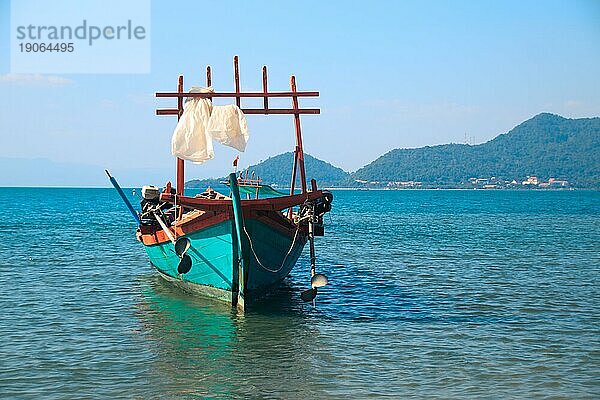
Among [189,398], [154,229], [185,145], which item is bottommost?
[189,398]

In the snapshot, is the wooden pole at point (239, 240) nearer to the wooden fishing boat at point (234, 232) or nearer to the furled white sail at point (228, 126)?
the wooden fishing boat at point (234, 232)

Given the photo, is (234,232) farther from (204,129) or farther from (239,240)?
(204,129)

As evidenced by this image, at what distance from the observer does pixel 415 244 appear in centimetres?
4075

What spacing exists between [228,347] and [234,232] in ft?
10.3

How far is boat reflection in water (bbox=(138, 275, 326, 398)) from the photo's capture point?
12.4m

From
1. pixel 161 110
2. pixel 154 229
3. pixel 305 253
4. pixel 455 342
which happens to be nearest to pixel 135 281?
pixel 154 229

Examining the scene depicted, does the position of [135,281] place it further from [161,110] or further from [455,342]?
A: [455,342]

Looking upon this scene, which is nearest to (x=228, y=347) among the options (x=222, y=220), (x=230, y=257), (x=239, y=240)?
(x=239, y=240)

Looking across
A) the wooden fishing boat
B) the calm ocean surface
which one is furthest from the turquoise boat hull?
the calm ocean surface

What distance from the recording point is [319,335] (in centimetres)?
1630

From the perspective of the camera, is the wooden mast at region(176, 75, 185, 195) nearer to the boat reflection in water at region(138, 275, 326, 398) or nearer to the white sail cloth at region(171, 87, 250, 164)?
the white sail cloth at region(171, 87, 250, 164)

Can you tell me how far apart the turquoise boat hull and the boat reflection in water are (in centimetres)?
45

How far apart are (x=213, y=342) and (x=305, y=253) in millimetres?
19067

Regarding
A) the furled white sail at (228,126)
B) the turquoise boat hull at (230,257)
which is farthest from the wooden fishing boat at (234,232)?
the furled white sail at (228,126)
